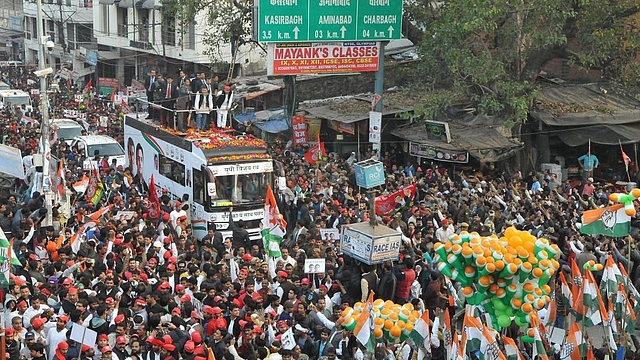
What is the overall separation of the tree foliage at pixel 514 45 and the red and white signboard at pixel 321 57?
1.55 meters

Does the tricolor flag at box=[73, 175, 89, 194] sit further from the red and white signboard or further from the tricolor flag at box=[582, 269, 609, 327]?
the tricolor flag at box=[582, 269, 609, 327]

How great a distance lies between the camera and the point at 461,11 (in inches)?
898

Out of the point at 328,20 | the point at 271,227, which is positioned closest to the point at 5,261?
the point at 271,227

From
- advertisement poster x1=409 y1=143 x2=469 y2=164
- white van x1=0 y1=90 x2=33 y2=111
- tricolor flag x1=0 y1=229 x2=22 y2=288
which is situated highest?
tricolor flag x1=0 y1=229 x2=22 y2=288

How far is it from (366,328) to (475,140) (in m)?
14.3

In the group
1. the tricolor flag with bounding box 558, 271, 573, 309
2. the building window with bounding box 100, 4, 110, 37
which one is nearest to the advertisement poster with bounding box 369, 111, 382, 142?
the tricolor flag with bounding box 558, 271, 573, 309

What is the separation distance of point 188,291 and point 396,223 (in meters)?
4.68

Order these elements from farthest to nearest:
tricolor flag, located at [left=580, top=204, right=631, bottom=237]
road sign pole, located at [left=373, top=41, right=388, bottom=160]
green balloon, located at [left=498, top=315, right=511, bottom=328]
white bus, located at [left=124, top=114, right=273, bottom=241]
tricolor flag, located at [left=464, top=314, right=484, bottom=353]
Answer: road sign pole, located at [left=373, top=41, right=388, bottom=160] → white bus, located at [left=124, top=114, right=273, bottom=241] → tricolor flag, located at [left=580, top=204, right=631, bottom=237] → green balloon, located at [left=498, top=315, right=511, bottom=328] → tricolor flag, located at [left=464, top=314, right=484, bottom=353]

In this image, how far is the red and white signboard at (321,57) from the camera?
24.8 m

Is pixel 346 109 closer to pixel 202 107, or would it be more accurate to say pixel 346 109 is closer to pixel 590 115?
pixel 590 115

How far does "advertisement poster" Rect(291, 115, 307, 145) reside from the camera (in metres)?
26.3

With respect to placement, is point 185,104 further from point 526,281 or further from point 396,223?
point 526,281

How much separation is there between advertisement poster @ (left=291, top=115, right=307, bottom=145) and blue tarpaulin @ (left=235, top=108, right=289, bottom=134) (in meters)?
1.82

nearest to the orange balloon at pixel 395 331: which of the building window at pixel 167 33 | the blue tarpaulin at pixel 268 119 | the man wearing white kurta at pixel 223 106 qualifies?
the man wearing white kurta at pixel 223 106
